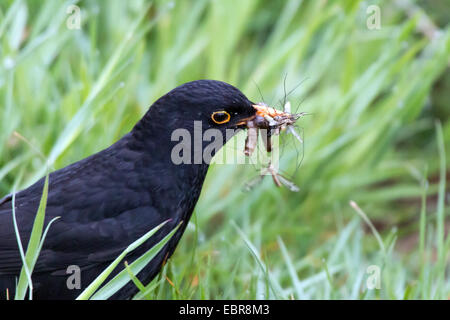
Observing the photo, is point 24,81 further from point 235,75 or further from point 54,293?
point 54,293

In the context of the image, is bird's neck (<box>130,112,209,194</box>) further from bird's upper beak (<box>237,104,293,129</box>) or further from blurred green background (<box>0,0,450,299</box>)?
blurred green background (<box>0,0,450,299</box>)

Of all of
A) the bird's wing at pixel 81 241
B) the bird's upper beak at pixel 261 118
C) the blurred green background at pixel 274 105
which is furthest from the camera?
the blurred green background at pixel 274 105

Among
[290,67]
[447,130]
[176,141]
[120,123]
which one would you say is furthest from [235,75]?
[176,141]

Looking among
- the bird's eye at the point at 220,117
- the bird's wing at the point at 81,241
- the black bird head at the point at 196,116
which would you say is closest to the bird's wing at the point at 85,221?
the bird's wing at the point at 81,241

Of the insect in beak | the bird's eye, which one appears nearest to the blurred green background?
the insect in beak

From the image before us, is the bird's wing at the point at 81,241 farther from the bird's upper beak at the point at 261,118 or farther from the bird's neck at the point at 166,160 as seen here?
the bird's upper beak at the point at 261,118

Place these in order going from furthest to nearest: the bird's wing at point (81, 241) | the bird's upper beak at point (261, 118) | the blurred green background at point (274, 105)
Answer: the blurred green background at point (274, 105)
the bird's upper beak at point (261, 118)
the bird's wing at point (81, 241)

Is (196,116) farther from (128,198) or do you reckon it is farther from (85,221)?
(85,221)

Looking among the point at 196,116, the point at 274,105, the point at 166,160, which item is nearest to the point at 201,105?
the point at 196,116
